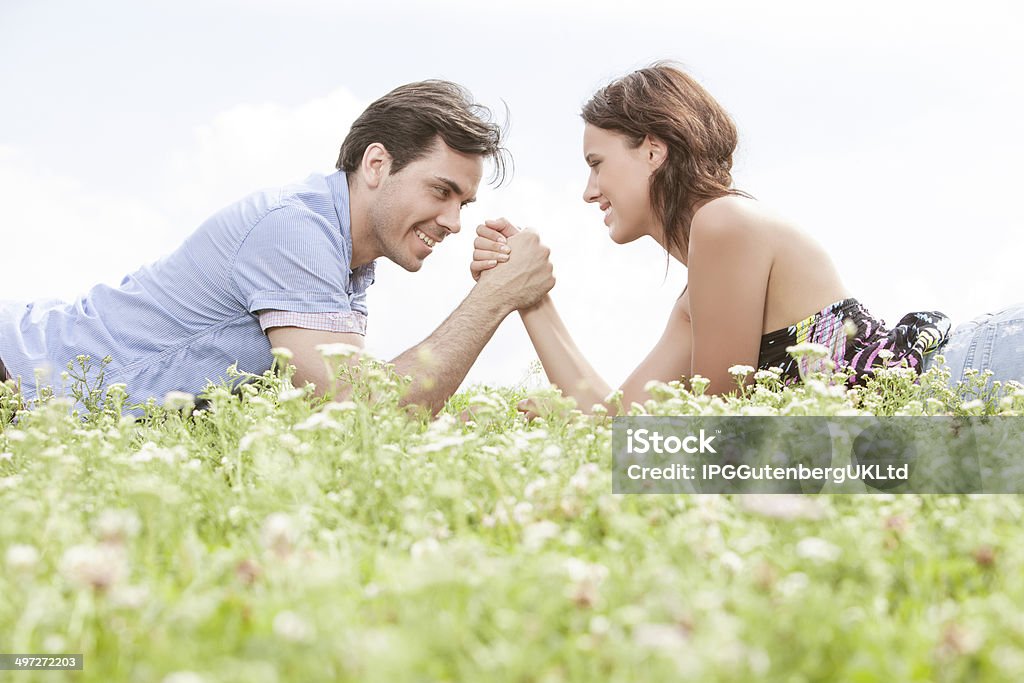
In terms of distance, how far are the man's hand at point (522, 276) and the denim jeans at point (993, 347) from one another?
7.46 ft

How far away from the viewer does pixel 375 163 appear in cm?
530

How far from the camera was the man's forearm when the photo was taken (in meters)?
4.39

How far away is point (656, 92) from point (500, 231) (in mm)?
1283

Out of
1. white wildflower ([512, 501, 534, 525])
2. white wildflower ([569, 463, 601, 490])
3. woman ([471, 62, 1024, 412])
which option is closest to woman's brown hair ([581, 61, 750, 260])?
woman ([471, 62, 1024, 412])

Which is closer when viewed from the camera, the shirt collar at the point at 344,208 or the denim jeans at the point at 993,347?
the shirt collar at the point at 344,208

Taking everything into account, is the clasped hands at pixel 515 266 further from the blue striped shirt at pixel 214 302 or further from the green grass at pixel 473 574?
the green grass at pixel 473 574

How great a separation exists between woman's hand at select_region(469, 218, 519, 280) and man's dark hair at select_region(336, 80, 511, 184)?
0.46 m

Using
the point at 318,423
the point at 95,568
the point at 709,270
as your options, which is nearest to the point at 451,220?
the point at 709,270

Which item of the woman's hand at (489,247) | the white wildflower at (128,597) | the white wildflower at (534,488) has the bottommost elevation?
the white wildflower at (128,597)

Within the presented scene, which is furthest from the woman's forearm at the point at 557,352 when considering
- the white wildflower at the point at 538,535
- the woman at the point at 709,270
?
the white wildflower at the point at 538,535

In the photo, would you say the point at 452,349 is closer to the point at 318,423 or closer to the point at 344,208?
the point at 344,208

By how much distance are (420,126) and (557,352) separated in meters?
1.56

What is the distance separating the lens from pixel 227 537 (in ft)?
7.33

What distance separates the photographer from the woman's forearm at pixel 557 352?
5269 mm
